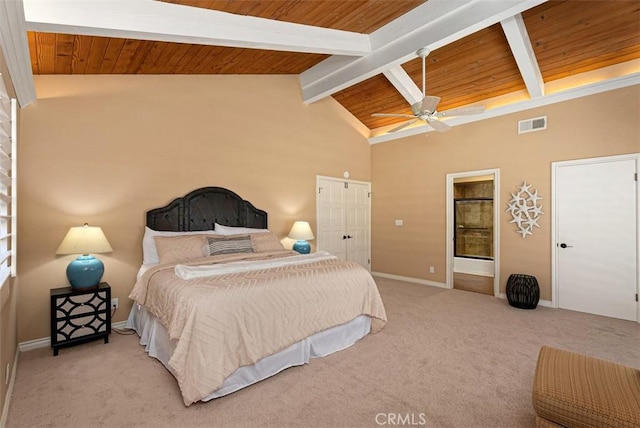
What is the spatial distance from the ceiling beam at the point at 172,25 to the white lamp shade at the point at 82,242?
1.74 m

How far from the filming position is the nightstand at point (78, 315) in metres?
2.86

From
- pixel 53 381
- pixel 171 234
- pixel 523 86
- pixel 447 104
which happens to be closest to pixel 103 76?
pixel 171 234

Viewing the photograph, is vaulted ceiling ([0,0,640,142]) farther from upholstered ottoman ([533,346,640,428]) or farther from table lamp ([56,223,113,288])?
upholstered ottoman ([533,346,640,428])

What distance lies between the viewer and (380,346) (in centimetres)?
307

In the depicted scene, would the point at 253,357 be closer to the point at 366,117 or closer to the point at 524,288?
the point at 524,288

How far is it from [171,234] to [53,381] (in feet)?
5.74

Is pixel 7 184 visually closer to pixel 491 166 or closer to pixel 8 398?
pixel 8 398

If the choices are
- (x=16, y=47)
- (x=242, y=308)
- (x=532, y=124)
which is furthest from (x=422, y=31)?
(x=16, y=47)

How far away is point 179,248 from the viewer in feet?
11.6

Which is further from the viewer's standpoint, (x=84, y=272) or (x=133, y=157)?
(x=133, y=157)

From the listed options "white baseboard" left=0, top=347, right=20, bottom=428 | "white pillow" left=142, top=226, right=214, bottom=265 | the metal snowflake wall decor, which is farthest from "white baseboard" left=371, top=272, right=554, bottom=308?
"white baseboard" left=0, top=347, right=20, bottom=428

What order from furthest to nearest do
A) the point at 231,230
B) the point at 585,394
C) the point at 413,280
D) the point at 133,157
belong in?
the point at 413,280 < the point at 231,230 < the point at 133,157 < the point at 585,394

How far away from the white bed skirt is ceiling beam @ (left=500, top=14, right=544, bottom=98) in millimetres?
3601

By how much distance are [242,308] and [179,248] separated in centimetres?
162
